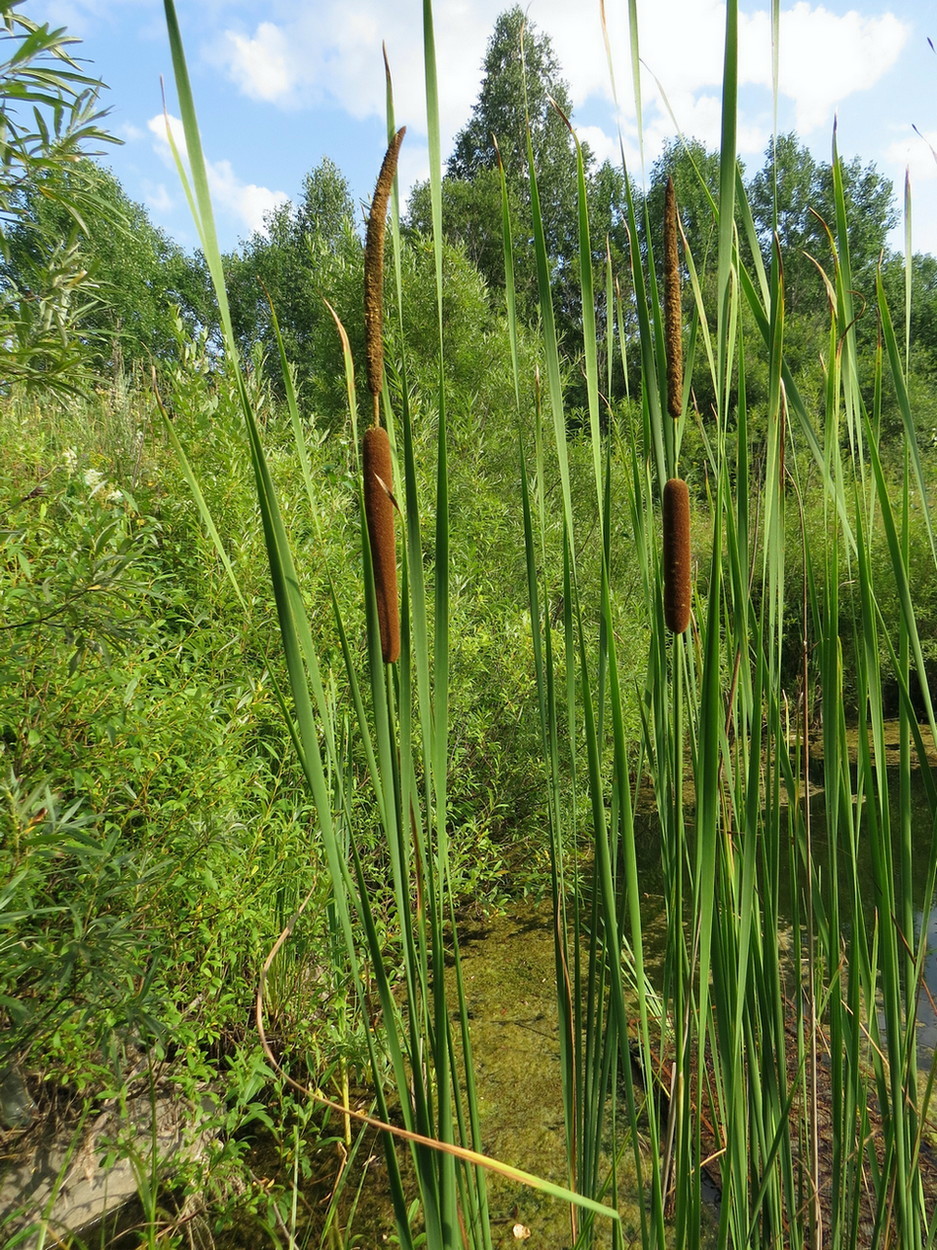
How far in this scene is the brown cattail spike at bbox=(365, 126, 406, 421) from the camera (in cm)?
44

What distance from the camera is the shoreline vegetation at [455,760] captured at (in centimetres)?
55

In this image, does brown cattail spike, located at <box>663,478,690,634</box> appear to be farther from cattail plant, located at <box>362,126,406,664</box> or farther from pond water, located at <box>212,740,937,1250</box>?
pond water, located at <box>212,740,937,1250</box>

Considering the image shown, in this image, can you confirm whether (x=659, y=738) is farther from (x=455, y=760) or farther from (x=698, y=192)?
(x=455, y=760)

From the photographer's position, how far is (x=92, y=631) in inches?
69.6

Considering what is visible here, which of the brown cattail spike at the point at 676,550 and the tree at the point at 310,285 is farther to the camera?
the tree at the point at 310,285

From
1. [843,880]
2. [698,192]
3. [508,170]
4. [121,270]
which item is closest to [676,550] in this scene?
[698,192]

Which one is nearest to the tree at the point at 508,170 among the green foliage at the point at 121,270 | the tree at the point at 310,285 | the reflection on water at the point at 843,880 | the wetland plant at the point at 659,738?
the tree at the point at 310,285

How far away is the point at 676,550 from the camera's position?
0.61 m

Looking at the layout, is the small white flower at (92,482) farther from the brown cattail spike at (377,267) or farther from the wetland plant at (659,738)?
the brown cattail spike at (377,267)

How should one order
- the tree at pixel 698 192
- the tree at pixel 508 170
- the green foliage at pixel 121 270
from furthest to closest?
the tree at pixel 508 170 < the green foliage at pixel 121 270 < the tree at pixel 698 192

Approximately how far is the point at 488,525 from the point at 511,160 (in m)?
19.1

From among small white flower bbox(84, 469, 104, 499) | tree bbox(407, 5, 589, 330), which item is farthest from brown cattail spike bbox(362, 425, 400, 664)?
tree bbox(407, 5, 589, 330)

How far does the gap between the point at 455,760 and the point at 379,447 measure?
11.1 feet

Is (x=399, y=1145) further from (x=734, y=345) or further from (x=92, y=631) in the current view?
(x=734, y=345)
